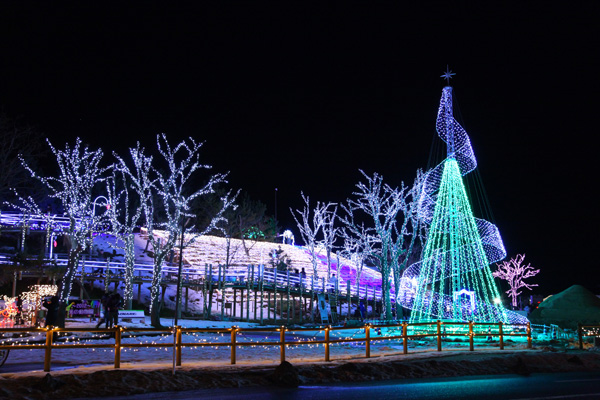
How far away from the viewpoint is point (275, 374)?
11945mm

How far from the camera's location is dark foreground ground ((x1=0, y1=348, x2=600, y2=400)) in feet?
33.2

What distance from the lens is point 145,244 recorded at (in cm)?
5694

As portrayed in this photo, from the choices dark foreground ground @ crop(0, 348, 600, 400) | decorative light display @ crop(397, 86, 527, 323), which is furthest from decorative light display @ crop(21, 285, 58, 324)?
decorative light display @ crop(397, 86, 527, 323)

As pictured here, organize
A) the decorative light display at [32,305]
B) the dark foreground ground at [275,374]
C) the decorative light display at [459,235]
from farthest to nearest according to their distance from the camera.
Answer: the decorative light display at [32,305]
the decorative light display at [459,235]
the dark foreground ground at [275,374]

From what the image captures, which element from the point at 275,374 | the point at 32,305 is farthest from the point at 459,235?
the point at 32,305

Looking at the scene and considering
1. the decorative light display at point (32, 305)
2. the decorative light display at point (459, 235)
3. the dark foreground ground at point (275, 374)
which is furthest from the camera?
the decorative light display at point (32, 305)

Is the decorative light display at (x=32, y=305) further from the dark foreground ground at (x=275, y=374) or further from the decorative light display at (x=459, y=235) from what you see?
the decorative light display at (x=459, y=235)

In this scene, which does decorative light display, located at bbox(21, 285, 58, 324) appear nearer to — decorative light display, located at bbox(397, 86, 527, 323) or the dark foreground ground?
the dark foreground ground

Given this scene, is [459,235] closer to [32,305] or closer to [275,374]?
[275,374]

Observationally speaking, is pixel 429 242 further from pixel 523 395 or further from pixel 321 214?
pixel 321 214

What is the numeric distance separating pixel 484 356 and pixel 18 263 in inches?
1090

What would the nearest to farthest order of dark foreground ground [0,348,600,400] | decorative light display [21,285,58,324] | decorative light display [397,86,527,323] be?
dark foreground ground [0,348,600,400]
decorative light display [397,86,527,323]
decorative light display [21,285,58,324]

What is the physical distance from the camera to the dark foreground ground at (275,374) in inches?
399

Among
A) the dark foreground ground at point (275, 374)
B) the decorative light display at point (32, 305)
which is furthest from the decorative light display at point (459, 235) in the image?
the decorative light display at point (32, 305)
